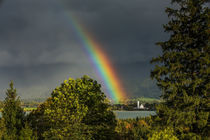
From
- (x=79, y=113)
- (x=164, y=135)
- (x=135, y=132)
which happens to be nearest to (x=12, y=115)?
(x=79, y=113)

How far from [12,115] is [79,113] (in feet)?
24.0

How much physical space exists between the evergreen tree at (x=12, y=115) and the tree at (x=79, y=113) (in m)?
2.90

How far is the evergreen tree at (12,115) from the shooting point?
23.2 metres

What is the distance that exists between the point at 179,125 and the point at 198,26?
7156 mm

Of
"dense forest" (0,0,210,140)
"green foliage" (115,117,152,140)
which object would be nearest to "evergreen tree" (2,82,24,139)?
"dense forest" (0,0,210,140)

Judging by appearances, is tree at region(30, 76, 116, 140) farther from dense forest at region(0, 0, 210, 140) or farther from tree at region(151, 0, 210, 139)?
tree at region(151, 0, 210, 139)

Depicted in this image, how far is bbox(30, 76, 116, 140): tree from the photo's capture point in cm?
2173

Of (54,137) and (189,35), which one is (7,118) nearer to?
(54,137)

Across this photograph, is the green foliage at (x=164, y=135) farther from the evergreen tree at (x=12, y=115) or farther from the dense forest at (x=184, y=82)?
the evergreen tree at (x=12, y=115)

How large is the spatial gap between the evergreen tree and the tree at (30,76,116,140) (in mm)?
2897

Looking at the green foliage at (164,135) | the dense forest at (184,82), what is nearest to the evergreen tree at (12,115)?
the dense forest at (184,82)

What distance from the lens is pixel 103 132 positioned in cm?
2241

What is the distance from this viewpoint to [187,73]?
17062 millimetres

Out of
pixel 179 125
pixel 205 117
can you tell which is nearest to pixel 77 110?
pixel 179 125
